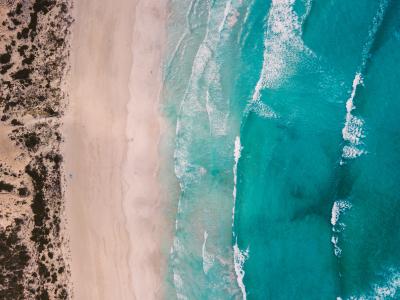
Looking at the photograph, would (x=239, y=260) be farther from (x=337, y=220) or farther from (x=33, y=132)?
(x=33, y=132)

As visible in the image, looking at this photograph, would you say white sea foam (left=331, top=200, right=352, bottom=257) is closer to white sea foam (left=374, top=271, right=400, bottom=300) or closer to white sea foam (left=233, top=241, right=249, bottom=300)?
white sea foam (left=374, top=271, right=400, bottom=300)

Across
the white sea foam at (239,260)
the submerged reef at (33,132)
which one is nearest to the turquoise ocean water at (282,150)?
the white sea foam at (239,260)

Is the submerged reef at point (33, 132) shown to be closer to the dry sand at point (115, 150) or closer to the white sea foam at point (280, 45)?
the dry sand at point (115, 150)

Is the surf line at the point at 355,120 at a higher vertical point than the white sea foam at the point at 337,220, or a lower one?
higher

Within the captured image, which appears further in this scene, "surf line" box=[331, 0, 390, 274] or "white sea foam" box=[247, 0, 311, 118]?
"white sea foam" box=[247, 0, 311, 118]

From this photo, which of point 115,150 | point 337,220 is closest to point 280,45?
point 337,220

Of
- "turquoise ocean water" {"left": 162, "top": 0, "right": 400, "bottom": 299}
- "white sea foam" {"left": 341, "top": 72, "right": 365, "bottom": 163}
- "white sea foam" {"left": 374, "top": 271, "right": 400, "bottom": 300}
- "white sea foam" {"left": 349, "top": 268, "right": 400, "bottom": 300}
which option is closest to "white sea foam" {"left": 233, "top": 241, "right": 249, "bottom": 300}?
"turquoise ocean water" {"left": 162, "top": 0, "right": 400, "bottom": 299}
